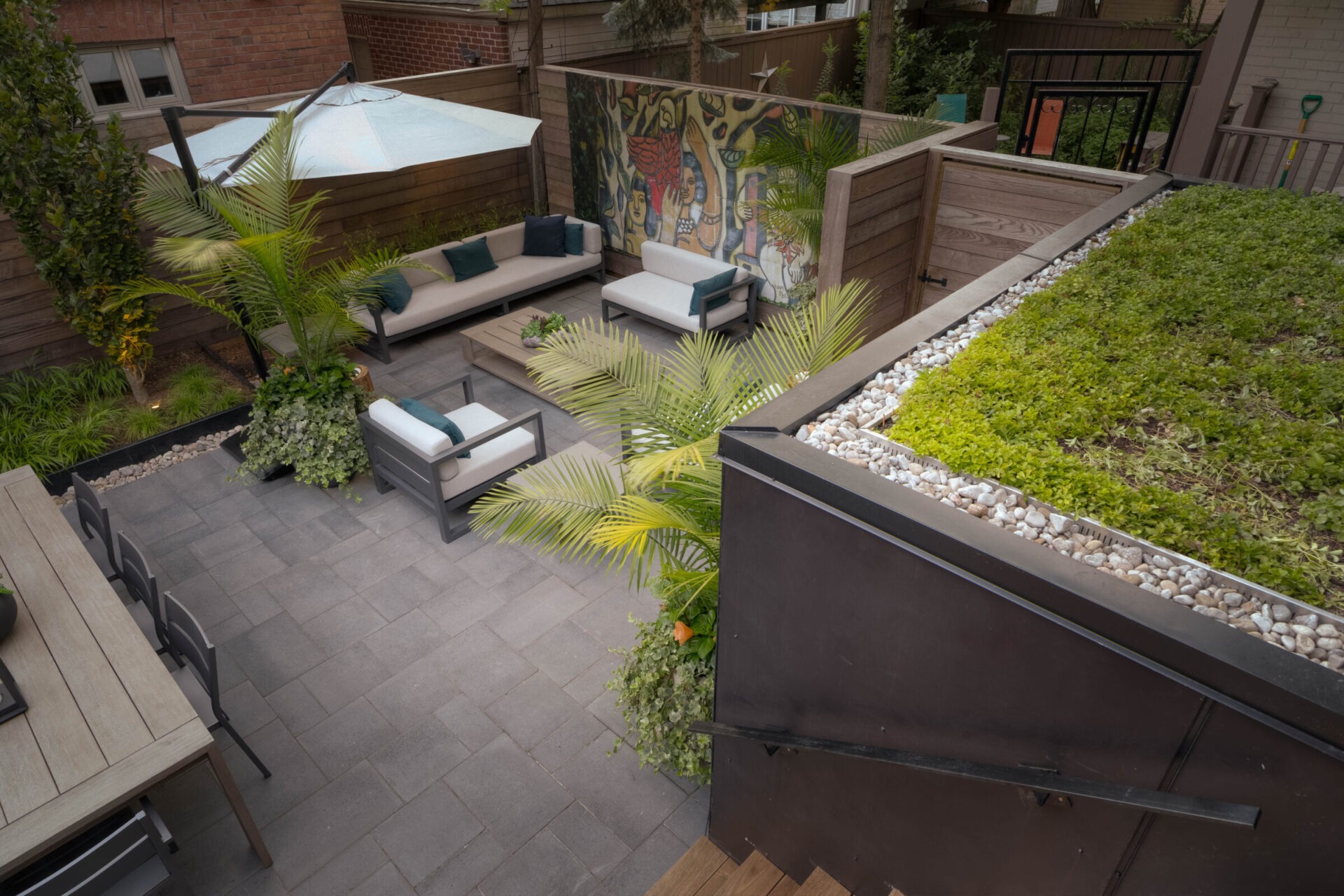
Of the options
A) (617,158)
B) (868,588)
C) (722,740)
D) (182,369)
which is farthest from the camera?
(617,158)

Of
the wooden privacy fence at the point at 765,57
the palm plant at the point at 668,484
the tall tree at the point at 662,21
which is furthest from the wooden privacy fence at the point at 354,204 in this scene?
the palm plant at the point at 668,484

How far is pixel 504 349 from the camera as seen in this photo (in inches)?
288

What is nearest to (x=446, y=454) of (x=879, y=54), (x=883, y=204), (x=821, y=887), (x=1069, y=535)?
(x=821, y=887)

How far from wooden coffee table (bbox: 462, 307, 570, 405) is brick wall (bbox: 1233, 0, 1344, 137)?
24.3ft

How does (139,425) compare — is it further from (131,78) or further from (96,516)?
(131,78)

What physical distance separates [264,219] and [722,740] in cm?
488

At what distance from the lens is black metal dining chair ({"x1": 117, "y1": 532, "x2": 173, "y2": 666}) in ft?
13.1

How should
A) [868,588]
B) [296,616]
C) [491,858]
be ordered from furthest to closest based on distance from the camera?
[296,616], [491,858], [868,588]

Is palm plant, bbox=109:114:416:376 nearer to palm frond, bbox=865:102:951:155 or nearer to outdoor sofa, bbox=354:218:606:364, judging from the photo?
outdoor sofa, bbox=354:218:606:364

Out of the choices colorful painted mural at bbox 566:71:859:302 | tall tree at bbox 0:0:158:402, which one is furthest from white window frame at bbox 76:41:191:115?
colorful painted mural at bbox 566:71:859:302

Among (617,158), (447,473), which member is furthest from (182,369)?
(617,158)

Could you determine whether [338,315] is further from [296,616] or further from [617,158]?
[617,158]

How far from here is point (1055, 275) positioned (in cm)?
390

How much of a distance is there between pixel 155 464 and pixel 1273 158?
10839mm
